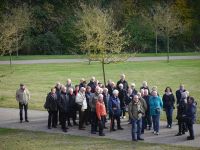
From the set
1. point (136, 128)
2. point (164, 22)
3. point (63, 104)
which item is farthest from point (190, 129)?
point (164, 22)

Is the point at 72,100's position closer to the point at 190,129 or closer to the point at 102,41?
the point at 190,129

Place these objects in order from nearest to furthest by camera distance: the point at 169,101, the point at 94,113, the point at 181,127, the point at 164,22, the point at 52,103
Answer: the point at 181,127, the point at 94,113, the point at 169,101, the point at 52,103, the point at 164,22

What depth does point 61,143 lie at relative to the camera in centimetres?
1723

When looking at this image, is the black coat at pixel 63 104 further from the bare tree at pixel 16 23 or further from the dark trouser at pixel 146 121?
the bare tree at pixel 16 23

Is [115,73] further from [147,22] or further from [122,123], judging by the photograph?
[147,22]

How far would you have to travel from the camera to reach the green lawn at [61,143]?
16531mm

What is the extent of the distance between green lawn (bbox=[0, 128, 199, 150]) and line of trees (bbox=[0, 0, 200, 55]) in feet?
123

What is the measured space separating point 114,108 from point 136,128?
1.58 meters

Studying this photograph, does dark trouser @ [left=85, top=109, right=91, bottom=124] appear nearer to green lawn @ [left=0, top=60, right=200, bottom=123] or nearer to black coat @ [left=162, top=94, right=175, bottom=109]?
black coat @ [left=162, top=94, right=175, bottom=109]

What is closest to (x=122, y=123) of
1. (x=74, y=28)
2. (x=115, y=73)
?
(x=115, y=73)

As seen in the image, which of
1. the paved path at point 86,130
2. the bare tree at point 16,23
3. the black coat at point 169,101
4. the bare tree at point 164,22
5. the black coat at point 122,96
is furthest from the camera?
the bare tree at point 164,22

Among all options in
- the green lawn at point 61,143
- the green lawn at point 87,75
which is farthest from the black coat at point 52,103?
the green lawn at point 87,75

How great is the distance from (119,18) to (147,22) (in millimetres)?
4028

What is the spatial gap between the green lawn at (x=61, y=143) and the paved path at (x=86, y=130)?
0.60m
